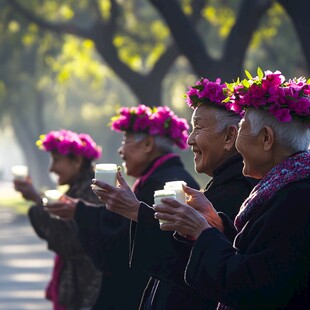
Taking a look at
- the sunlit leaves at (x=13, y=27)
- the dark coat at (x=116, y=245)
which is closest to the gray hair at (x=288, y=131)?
the dark coat at (x=116, y=245)

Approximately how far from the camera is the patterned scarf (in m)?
3.78

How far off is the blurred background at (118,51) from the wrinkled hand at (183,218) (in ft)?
5.47

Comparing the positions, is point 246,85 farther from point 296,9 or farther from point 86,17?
point 86,17

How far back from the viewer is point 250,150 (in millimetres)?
4066

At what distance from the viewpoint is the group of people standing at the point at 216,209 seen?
12.1 feet

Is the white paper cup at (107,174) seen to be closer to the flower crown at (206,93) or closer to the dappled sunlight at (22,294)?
the flower crown at (206,93)

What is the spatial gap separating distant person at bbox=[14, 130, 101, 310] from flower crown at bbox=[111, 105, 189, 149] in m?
0.90

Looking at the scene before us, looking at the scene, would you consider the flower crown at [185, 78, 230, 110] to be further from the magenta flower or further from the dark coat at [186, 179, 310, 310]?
the dark coat at [186, 179, 310, 310]

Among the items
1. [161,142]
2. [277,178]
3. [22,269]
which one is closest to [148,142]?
[161,142]

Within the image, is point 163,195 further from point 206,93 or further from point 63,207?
point 63,207

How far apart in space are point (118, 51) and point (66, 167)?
14.0 meters

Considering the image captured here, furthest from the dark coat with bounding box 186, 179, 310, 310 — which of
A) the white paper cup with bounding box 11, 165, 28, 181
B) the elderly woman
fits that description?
the white paper cup with bounding box 11, 165, 28, 181

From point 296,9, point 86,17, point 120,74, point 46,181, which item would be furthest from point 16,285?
point 46,181

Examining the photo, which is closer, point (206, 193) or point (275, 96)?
point (275, 96)
